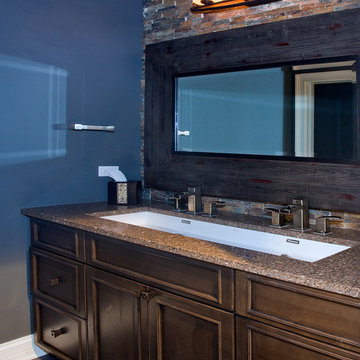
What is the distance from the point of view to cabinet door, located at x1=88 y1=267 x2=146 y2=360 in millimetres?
1879

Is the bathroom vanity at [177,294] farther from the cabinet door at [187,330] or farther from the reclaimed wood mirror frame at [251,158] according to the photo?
the reclaimed wood mirror frame at [251,158]

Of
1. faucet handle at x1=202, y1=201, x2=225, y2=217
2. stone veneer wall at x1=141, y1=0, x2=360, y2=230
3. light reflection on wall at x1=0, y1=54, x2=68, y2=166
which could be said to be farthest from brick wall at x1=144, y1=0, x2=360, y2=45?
faucet handle at x1=202, y1=201, x2=225, y2=217

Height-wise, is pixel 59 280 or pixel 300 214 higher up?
pixel 300 214

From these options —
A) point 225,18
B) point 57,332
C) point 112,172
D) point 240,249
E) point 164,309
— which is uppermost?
point 225,18

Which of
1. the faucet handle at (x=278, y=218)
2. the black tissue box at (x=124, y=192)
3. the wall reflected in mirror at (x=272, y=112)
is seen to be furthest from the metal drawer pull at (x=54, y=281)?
the faucet handle at (x=278, y=218)

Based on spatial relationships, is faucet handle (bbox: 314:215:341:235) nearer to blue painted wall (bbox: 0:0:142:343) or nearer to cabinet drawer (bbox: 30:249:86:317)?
cabinet drawer (bbox: 30:249:86:317)

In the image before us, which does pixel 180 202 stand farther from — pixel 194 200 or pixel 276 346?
pixel 276 346

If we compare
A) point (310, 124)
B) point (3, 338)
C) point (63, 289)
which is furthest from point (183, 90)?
point (3, 338)

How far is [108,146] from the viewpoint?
2912 millimetres

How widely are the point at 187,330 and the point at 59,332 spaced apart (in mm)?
1008

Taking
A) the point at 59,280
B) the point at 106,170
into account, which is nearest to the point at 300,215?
the point at 59,280

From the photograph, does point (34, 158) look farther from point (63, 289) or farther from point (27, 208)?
point (63, 289)

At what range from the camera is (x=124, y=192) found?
2742 millimetres

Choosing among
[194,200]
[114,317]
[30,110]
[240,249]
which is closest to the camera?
[240,249]
